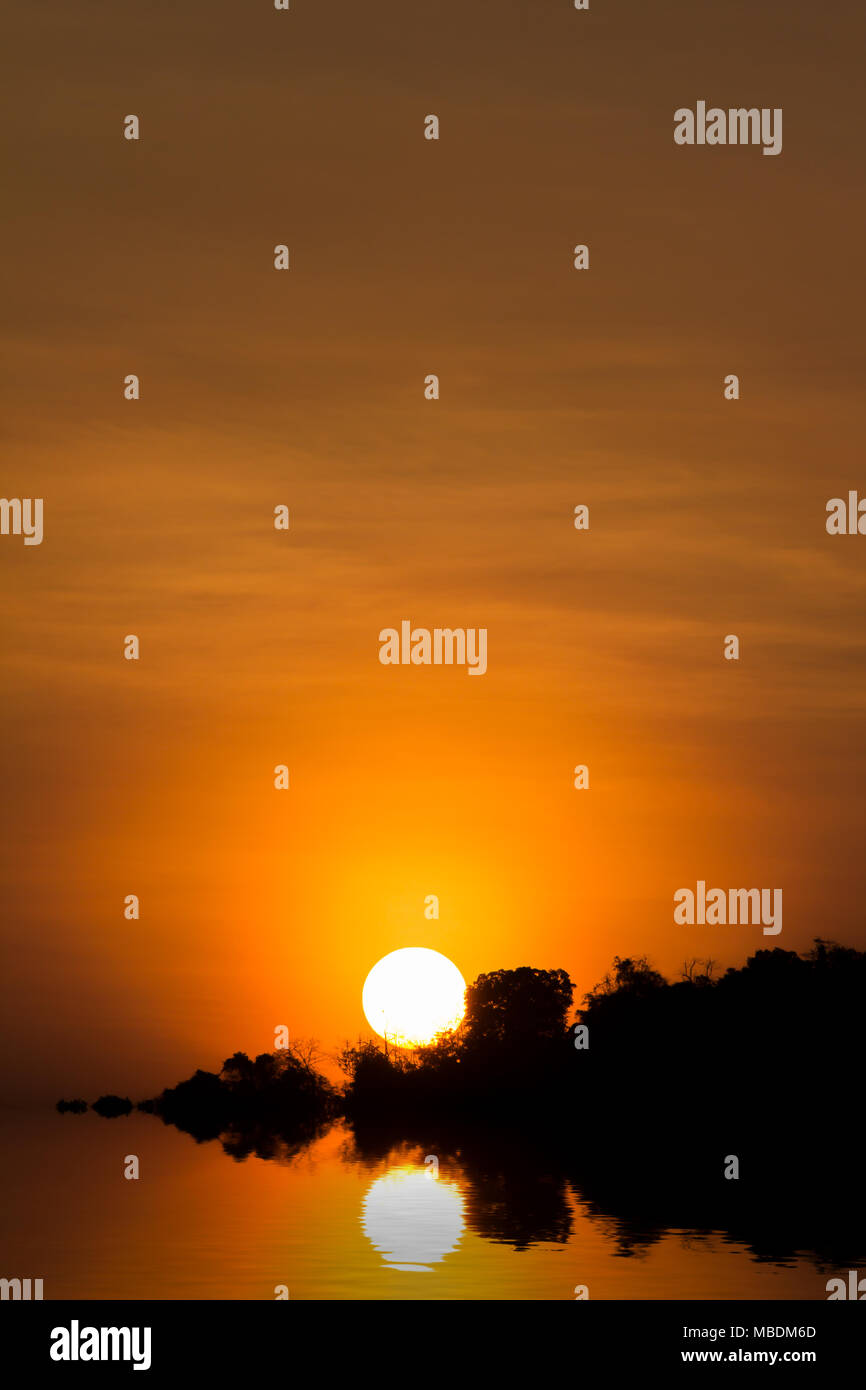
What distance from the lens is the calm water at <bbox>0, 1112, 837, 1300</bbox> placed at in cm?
3922

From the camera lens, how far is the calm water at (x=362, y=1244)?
129ft

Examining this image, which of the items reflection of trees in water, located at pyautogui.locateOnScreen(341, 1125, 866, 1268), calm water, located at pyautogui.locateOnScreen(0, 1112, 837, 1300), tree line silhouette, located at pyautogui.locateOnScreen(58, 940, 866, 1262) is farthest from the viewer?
tree line silhouette, located at pyautogui.locateOnScreen(58, 940, 866, 1262)

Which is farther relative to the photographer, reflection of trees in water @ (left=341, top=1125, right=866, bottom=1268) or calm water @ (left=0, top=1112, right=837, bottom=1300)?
reflection of trees in water @ (left=341, top=1125, right=866, bottom=1268)

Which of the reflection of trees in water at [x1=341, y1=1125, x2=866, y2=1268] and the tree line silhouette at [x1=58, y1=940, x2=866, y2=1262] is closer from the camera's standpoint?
the reflection of trees in water at [x1=341, y1=1125, x2=866, y2=1268]

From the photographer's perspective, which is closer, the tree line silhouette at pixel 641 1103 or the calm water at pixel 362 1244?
the calm water at pixel 362 1244

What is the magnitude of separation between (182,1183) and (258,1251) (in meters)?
35.0

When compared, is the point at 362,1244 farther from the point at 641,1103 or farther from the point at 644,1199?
the point at 641,1103

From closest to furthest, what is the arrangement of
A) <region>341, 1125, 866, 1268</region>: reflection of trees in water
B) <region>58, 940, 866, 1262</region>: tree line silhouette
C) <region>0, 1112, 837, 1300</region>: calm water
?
<region>0, 1112, 837, 1300</region>: calm water, <region>341, 1125, 866, 1268</region>: reflection of trees in water, <region>58, 940, 866, 1262</region>: tree line silhouette

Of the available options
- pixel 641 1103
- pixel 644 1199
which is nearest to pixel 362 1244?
pixel 644 1199

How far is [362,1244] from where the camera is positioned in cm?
4809

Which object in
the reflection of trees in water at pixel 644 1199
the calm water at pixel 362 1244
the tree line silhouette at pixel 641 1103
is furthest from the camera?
the tree line silhouette at pixel 641 1103
